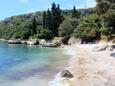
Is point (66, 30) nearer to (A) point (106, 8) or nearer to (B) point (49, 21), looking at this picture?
(B) point (49, 21)

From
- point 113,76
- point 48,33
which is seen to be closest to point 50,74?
point 113,76

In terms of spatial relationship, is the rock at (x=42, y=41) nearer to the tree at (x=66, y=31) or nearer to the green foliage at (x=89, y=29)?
the tree at (x=66, y=31)

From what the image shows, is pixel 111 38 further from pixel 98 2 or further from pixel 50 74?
pixel 50 74

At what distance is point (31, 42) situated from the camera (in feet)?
325

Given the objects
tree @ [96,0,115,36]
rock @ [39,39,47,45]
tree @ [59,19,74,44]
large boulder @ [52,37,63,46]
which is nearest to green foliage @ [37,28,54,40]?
large boulder @ [52,37,63,46]

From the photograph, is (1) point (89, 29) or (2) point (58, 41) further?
(2) point (58, 41)

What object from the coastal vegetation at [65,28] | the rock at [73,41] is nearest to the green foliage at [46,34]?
the coastal vegetation at [65,28]

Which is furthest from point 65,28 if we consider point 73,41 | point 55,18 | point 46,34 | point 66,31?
point 55,18

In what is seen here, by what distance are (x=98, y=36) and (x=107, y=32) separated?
14.2 metres

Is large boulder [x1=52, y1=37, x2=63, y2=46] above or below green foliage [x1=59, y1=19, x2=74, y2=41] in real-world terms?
below

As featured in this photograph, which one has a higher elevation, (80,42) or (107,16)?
(107,16)

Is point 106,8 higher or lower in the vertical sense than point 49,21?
lower

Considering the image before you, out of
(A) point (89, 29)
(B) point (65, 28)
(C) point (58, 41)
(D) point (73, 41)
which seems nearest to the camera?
(A) point (89, 29)

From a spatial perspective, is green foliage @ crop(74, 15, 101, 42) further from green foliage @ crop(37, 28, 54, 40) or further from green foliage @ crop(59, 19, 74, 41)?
green foliage @ crop(37, 28, 54, 40)
